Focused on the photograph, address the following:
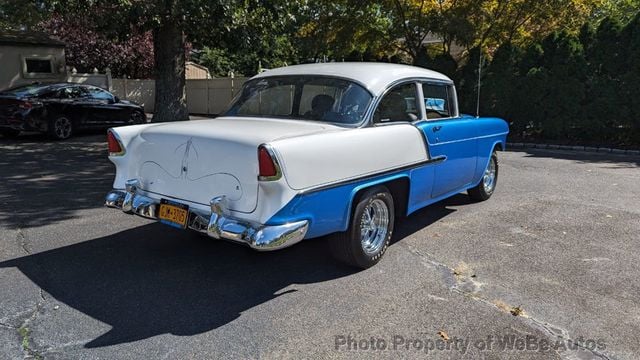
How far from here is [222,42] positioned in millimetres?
13195

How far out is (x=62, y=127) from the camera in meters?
13.0

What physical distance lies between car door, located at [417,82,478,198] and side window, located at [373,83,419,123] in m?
0.16

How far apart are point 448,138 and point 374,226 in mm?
1486

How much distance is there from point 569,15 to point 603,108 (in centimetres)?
406

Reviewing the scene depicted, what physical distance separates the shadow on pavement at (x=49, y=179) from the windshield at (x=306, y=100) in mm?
2693

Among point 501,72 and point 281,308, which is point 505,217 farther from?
point 501,72

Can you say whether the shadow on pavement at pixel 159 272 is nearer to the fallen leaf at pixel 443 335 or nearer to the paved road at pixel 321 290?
the paved road at pixel 321 290

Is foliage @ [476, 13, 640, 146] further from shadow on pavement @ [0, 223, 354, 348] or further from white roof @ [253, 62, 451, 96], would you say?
shadow on pavement @ [0, 223, 354, 348]

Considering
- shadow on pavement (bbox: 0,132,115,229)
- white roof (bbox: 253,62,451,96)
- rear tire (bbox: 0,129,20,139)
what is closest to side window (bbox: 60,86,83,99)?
shadow on pavement (bbox: 0,132,115,229)

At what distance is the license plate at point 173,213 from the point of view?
397 cm

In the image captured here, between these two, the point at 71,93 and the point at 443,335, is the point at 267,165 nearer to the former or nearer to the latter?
the point at 443,335

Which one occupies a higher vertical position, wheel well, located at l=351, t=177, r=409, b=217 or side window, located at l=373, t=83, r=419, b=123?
A: side window, located at l=373, t=83, r=419, b=123

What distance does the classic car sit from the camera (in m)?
3.61

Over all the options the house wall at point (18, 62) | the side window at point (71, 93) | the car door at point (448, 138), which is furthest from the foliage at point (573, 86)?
the house wall at point (18, 62)
